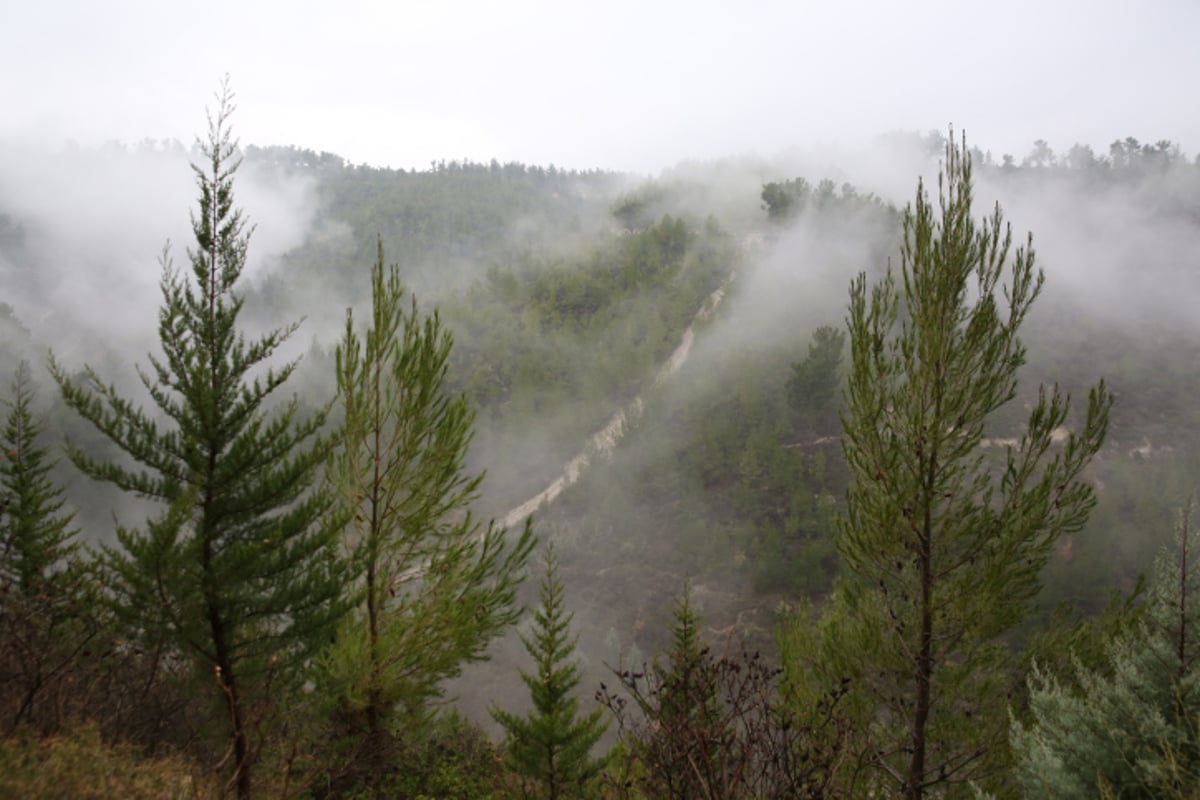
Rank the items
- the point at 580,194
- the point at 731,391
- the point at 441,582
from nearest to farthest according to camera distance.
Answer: the point at 441,582 → the point at 731,391 → the point at 580,194

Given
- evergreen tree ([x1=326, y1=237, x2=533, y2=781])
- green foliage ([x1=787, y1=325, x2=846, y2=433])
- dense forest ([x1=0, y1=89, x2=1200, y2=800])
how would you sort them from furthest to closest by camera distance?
green foliage ([x1=787, y1=325, x2=846, y2=433]), evergreen tree ([x1=326, y1=237, x2=533, y2=781]), dense forest ([x1=0, y1=89, x2=1200, y2=800])

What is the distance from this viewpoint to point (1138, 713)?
5594 mm

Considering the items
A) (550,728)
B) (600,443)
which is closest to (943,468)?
(550,728)

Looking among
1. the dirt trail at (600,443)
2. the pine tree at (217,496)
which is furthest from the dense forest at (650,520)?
the dirt trail at (600,443)

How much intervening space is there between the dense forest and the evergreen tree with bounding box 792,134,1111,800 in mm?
44

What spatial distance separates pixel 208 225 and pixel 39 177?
158070 millimetres

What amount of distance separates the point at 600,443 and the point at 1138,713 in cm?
3441

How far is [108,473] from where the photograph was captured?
605 centimetres

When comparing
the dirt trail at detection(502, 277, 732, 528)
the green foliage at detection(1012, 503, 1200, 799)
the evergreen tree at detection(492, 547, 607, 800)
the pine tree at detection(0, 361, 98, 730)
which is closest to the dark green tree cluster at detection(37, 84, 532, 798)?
the pine tree at detection(0, 361, 98, 730)

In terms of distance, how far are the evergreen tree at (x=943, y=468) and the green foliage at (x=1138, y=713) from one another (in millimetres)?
705

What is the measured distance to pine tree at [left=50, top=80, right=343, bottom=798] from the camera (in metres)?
5.84

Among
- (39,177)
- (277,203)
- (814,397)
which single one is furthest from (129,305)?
(814,397)

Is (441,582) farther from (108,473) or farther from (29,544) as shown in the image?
(29,544)

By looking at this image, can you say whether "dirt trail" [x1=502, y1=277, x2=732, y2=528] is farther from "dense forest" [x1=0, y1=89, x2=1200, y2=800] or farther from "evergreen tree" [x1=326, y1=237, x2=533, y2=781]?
"evergreen tree" [x1=326, y1=237, x2=533, y2=781]
